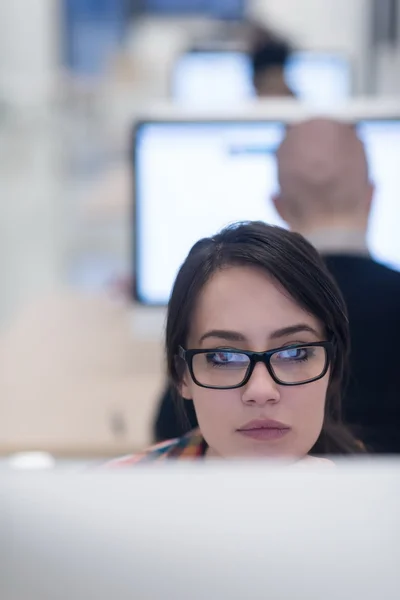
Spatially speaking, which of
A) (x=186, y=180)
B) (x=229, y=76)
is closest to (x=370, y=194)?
(x=186, y=180)

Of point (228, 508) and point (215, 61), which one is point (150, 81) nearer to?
point (215, 61)

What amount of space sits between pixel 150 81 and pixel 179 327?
3.99 m

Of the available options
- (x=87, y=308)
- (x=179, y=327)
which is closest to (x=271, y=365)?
(x=179, y=327)

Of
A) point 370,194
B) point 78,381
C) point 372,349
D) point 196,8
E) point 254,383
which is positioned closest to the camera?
point 254,383

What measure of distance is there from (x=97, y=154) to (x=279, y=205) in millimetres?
3559

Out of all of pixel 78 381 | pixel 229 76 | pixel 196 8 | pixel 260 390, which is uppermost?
pixel 196 8

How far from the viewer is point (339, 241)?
2.37 ft

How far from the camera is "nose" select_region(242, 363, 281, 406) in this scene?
477 mm

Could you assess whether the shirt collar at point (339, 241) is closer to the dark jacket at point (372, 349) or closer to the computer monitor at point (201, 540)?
the dark jacket at point (372, 349)

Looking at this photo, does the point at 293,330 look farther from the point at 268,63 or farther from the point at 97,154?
the point at 97,154

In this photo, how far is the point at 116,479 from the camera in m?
0.23

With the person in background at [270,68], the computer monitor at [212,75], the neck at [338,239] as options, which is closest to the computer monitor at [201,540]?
the neck at [338,239]

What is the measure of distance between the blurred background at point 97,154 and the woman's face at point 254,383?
251 mm

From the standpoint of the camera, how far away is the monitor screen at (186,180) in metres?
1.13
